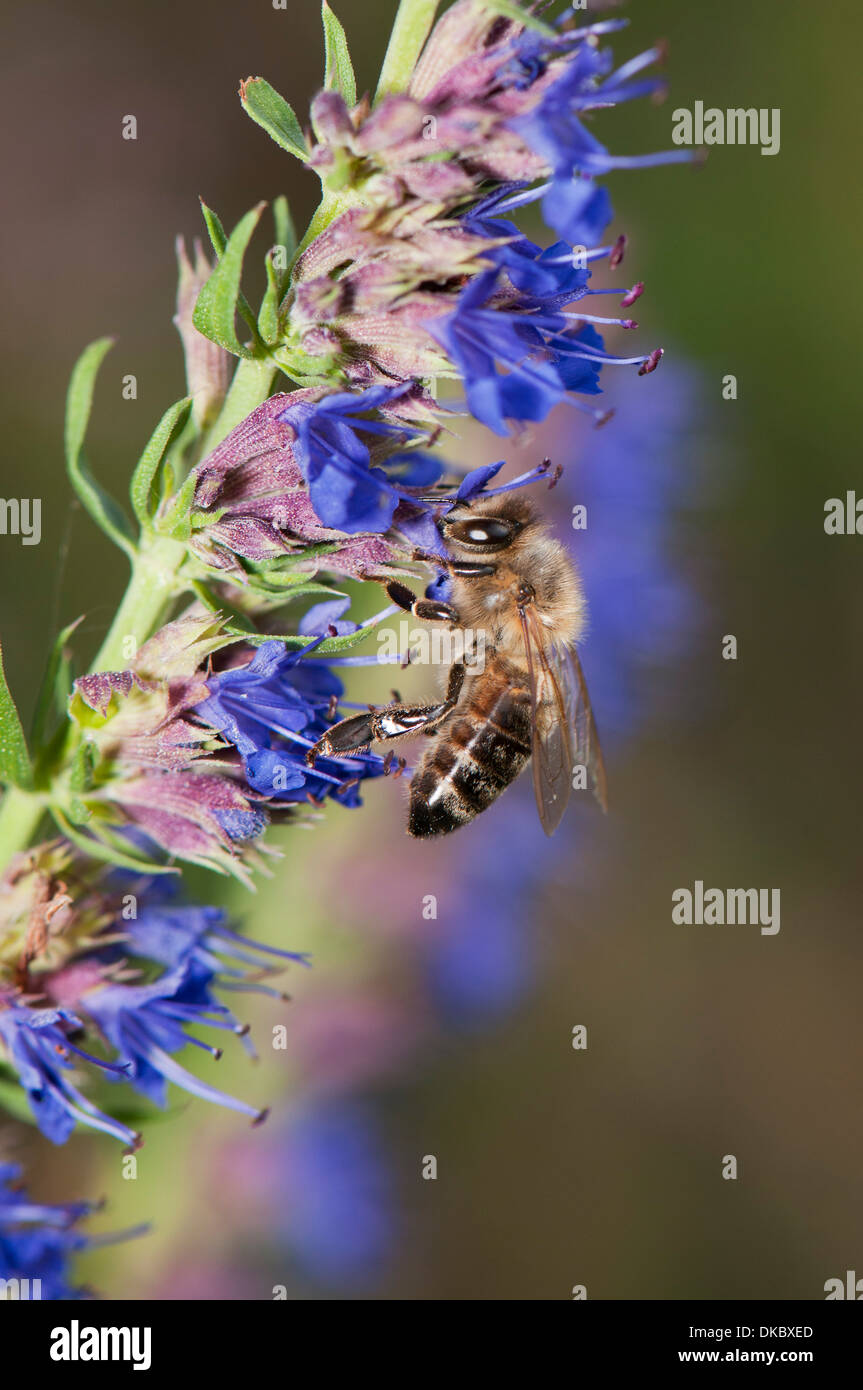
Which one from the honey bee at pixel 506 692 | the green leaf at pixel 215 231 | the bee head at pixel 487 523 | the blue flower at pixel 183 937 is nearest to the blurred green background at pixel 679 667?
the honey bee at pixel 506 692

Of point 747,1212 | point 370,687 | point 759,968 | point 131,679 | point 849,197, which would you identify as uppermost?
point 849,197

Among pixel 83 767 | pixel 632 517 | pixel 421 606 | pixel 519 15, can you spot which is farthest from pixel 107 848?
Result: pixel 632 517

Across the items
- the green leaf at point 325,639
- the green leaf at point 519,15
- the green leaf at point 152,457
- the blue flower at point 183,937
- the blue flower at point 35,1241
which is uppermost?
the green leaf at point 519,15

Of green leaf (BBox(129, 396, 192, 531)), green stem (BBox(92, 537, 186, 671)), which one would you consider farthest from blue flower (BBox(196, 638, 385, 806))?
green leaf (BBox(129, 396, 192, 531))

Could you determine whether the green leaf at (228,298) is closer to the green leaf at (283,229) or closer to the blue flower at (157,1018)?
the green leaf at (283,229)

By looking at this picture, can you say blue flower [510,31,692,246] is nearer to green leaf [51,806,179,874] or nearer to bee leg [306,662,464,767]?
bee leg [306,662,464,767]

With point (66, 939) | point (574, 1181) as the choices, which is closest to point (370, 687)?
point (66, 939)

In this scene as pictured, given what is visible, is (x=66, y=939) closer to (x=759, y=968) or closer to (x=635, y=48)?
(x=759, y=968)
